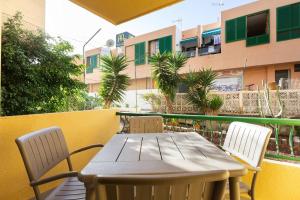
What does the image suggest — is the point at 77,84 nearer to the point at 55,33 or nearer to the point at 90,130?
the point at 55,33

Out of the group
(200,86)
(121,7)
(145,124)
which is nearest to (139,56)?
(200,86)

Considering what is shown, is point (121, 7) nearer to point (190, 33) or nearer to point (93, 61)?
point (190, 33)

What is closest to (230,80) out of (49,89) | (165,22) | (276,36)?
(276,36)

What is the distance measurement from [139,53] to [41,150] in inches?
671

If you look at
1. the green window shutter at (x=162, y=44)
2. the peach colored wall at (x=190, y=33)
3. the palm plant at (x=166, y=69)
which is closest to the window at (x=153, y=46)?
the green window shutter at (x=162, y=44)

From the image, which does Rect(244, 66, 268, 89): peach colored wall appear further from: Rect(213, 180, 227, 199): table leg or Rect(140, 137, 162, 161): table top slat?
Rect(213, 180, 227, 199): table leg

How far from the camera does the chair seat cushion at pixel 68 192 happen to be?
5.56 ft

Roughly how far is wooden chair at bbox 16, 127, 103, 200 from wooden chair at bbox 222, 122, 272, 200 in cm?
140

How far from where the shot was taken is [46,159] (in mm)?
1846

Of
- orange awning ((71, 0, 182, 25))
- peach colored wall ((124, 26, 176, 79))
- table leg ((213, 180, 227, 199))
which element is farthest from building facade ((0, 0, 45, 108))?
peach colored wall ((124, 26, 176, 79))

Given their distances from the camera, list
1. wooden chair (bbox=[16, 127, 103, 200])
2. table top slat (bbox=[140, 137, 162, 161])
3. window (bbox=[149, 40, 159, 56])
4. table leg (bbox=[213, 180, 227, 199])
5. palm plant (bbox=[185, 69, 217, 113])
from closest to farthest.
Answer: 1. table leg (bbox=[213, 180, 227, 199])
2. wooden chair (bbox=[16, 127, 103, 200])
3. table top slat (bbox=[140, 137, 162, 161])
4. palm plant (bbox=[185, 69, 217, 113])
5. window (bbox=[149, 40, 159, 56])

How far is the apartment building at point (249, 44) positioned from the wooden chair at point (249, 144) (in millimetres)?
8023

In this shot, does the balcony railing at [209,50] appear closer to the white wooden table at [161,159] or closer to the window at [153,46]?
the window at [153,46]

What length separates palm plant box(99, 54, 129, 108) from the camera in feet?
21.2
